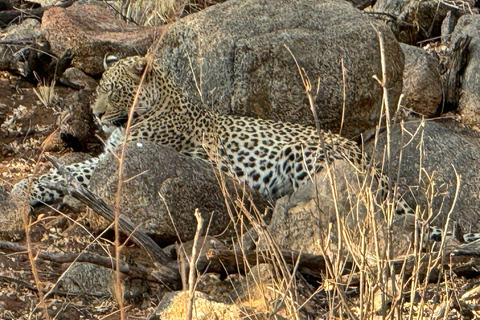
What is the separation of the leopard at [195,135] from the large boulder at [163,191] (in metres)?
0.56

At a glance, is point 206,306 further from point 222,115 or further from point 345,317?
point 222,115

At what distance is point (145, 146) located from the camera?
684cm

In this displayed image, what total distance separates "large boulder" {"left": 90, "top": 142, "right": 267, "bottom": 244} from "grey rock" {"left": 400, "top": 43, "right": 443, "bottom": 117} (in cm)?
356

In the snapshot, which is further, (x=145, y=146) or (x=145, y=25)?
(x=145, y=25)

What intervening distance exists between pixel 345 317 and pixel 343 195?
3.68 ft

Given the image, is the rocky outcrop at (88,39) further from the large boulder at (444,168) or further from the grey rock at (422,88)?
the large boulder at (444,168)

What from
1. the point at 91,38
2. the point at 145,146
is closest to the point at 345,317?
the point at 145,146

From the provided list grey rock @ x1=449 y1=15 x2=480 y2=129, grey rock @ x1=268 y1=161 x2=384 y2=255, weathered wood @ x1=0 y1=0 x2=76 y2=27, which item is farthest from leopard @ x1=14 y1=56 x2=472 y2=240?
weathered wood @ x1=0 y1=0 x2=76 y2=27

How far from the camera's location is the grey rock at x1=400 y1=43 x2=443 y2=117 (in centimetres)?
963

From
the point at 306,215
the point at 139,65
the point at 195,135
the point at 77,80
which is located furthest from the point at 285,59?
the point at 77,80

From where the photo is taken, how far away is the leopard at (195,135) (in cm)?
747

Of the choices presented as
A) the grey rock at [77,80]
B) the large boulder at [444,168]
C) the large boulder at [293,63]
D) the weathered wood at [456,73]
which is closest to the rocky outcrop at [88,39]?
the grey rock at [77,80]

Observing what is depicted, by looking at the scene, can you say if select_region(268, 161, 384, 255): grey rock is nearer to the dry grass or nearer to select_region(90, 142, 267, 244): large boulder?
select_region(90, 142, 267, 244): large boulder

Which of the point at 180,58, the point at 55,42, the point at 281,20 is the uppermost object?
the point at 281,20
